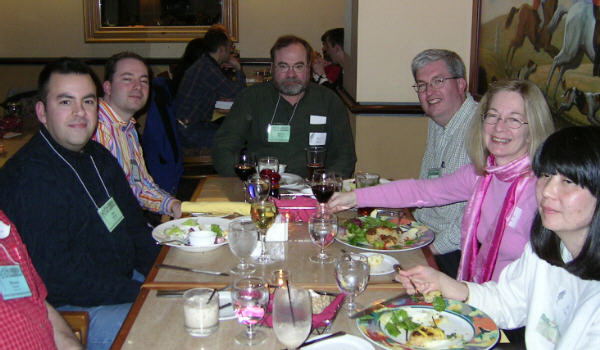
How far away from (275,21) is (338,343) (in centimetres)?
706

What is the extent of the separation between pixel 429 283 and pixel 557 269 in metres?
0.34

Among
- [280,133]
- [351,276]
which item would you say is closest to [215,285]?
[351,276]

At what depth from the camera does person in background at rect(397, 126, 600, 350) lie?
1.33 m

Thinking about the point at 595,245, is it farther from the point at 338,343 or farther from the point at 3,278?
the point at 3,278

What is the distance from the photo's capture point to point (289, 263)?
1903 mm

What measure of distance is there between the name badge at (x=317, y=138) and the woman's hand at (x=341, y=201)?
1.20 meters

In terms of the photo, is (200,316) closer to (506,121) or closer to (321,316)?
(321,316)

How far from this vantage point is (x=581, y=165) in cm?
132

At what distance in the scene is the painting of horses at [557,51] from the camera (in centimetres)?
216

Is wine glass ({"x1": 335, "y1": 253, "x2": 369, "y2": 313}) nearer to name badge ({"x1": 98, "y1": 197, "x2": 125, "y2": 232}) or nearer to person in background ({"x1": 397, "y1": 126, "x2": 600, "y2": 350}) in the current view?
person in background ({"x1": 397, "y1": 126, "x2": 600, "y2": 350})

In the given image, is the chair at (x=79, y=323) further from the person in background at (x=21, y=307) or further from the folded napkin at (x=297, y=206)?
the folded napkin at (x=297, y=206)

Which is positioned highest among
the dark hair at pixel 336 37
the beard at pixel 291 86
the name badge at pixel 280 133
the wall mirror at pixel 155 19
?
the wall mirror at pixel 155 19

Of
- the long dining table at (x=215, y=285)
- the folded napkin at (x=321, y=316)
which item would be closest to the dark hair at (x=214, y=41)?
the long dining table at (x=215, y=285)

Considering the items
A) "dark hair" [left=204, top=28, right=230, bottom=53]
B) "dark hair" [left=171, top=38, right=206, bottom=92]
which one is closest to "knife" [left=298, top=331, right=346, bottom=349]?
"dark hair" [left=171, top=38, right=206, bottom=92]
